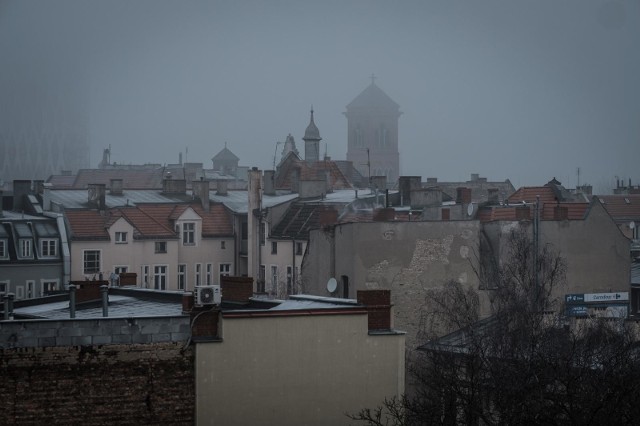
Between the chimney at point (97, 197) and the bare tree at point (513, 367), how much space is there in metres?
26.0

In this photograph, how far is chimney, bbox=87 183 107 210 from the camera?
65.8m

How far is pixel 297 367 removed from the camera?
2275 centimetres

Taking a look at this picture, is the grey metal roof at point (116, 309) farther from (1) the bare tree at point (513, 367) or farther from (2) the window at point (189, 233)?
(2) the window at point (189, 233)

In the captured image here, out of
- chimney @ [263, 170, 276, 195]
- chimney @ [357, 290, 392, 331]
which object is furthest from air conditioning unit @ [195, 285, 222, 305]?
chimney @ [263, 170, 276, 195]

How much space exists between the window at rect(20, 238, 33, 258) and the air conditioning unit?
37.5 m

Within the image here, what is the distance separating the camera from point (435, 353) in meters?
30.9

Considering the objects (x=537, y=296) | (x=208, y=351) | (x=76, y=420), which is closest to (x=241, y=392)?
(x=208, y=351)

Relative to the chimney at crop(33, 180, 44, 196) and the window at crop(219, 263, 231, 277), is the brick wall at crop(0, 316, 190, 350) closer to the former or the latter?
the window at crop(219, 263, 231, 277)

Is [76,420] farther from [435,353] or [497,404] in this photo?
[435,353]

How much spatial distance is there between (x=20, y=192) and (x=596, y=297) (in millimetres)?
28901

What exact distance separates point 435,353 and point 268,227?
31473mm

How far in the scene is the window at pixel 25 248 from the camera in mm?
59438

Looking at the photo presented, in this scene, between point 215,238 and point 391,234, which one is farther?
point 215,238

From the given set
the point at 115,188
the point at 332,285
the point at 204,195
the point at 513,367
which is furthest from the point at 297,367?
the point at 115,188
